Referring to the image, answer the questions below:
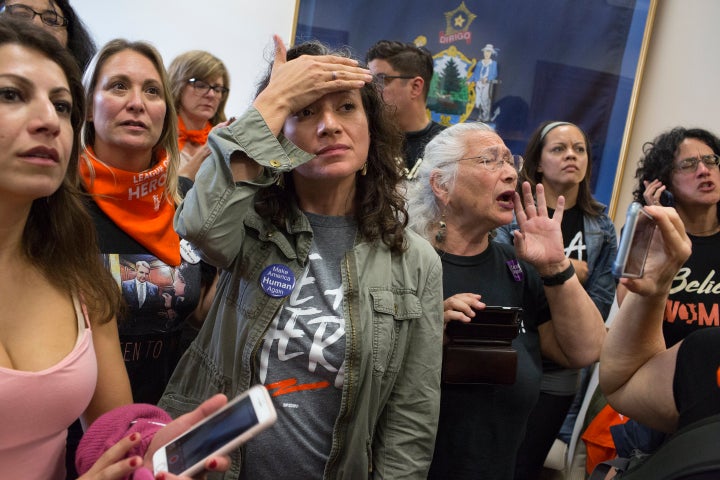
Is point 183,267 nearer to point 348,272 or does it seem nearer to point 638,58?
point 348,272

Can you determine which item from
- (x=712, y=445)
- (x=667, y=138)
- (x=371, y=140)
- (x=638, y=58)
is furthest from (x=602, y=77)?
(x=712, y=445)

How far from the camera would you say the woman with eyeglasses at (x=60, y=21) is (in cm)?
205

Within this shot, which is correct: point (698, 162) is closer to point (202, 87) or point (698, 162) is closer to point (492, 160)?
point (492, 160)

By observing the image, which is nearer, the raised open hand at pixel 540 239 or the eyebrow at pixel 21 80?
the eyebrow at pixel 21 80

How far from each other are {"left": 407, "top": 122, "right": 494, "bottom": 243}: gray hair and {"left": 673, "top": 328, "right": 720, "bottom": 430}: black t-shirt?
0.99m

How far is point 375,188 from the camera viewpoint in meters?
1.63

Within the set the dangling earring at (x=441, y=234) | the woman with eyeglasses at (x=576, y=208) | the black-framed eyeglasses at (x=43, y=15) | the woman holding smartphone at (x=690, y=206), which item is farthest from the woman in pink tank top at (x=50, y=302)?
the woman holding smartphone at (x=690, y=206)

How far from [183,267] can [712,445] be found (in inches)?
58.6

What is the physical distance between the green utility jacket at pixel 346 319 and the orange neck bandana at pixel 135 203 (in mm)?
400

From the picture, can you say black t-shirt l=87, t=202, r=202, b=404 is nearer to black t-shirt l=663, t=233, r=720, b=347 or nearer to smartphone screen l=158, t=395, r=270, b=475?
smartphone screen l=158, t=395, r=270, b=475

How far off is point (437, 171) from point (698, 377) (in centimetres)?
120

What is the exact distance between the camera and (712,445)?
→ 2.84ft

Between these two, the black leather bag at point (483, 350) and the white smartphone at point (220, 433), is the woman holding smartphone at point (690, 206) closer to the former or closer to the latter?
the black leather bag at point (483, 350)

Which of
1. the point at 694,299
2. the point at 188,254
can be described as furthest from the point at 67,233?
the point at 694,299
